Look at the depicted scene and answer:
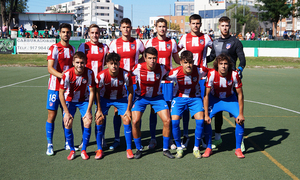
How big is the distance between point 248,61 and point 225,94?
22.9 meters

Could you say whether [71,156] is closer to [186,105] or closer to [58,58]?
[58,58]

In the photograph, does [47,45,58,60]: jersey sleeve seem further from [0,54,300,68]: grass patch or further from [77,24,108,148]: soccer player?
[0,54,300,68]: grass patch

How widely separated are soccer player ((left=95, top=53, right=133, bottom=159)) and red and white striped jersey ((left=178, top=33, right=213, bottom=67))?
5.13 ft

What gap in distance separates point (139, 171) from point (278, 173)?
2111 millimetres

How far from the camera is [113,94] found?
17.3ft

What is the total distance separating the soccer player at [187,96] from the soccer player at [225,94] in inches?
6.5

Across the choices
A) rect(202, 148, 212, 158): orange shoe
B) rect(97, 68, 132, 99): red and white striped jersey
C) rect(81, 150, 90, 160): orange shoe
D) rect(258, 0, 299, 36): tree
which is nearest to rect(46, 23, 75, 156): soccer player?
rect(81, 150, 90, 160): orange shoe

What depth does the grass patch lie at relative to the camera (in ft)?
81.7

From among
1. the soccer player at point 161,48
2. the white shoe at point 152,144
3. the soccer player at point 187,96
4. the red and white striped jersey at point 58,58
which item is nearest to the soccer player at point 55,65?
the red and white striped jersey at point 58,58

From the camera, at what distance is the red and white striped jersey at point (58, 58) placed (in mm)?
5148

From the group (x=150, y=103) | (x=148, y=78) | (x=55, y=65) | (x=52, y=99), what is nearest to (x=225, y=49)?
(x=148, y=78)

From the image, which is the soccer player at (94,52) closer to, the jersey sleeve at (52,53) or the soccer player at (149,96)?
the jersey sleeve at (52,53)

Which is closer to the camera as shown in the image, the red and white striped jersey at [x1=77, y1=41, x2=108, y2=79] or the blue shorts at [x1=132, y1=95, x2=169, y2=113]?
the blue shorts at [x1=132, y1=95, x2=169, y2=113]

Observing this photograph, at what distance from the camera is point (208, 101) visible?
5430 millimetres
